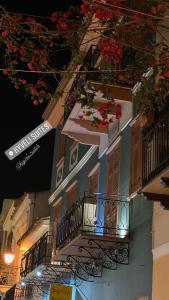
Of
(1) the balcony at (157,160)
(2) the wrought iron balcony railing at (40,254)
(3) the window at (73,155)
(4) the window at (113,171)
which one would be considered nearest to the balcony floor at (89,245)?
(4) the window at (113,171)

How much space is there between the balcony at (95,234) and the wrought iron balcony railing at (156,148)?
2.70 m

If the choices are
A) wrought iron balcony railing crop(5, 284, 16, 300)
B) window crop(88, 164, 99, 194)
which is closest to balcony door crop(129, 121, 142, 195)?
window crop(88, 164, 99, 194)

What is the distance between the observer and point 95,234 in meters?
13.6

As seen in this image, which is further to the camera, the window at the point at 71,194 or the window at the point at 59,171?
the window at the point at 59,171

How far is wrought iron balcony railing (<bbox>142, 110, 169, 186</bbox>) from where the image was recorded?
10.0 m

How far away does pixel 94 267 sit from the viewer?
15070 mm

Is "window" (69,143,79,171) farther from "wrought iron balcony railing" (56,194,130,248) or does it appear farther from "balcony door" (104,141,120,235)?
"balcony door" (104,141,120,235)

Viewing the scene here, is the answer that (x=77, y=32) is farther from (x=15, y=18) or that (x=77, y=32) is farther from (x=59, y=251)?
(x=59, y=251)

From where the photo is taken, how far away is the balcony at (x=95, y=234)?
13.2 metres

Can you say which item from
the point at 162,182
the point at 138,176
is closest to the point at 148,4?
the point at 162,182

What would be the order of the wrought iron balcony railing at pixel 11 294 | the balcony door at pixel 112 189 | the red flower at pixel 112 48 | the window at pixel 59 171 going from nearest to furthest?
the red flower at pixel 112 48, the balcony door at pixel 112 189, the window at pixel 59 171, the wrought iron balcony railing at pixel 11 294

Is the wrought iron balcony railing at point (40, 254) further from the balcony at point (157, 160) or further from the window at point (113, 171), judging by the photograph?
the balcony at point (157, 160)

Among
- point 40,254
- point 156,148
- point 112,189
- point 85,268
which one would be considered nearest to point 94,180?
point 112,189

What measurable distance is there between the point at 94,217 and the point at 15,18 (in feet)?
26.8
